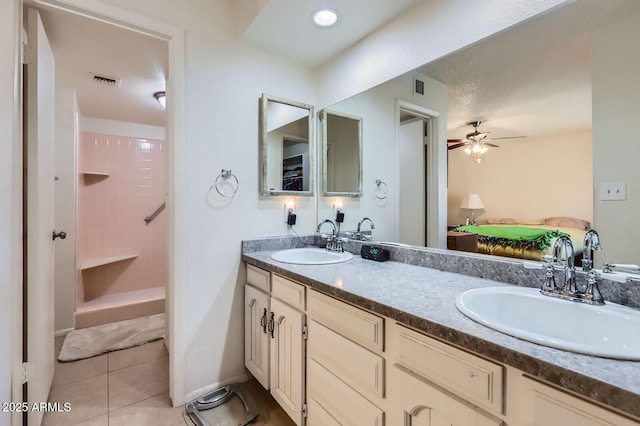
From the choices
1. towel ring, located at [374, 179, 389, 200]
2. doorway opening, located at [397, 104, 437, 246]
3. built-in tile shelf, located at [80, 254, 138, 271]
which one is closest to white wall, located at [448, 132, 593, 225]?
doorway opening, located at [397, 104, 437, 246]

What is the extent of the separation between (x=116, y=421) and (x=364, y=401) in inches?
54.9

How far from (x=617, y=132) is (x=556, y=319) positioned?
2.06 feet

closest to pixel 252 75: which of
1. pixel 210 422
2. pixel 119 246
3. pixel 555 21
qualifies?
pixel 555 21

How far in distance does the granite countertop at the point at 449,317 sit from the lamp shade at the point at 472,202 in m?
0.32

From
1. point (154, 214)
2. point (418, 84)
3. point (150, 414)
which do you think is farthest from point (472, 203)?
point (154, 214)

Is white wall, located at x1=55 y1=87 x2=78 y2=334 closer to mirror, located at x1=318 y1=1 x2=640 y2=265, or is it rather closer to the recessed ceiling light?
the recessed ceiling light

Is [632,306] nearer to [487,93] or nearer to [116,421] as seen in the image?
[487,93]

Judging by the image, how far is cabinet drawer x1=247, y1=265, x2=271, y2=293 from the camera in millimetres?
1587

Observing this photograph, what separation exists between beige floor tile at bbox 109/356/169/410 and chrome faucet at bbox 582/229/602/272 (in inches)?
85.9

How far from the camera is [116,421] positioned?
1.50m

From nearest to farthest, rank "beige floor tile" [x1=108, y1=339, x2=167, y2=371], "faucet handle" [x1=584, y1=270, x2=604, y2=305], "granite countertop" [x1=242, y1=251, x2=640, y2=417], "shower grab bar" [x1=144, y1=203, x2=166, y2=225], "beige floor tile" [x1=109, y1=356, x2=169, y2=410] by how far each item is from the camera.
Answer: "granite countertop" [x1=242, y1=251, x2=640, y2=417], "faucet handle" [x1=584, y1=270, x2=604, y2=305], "beige floor tile" [x1=109, y1=356, x2=169, y2=410], "beige floor tile" [x1=108, y1=339, x2=167, y2=371], "shower grab bar" [x1=144, y1=203, x2=166, y2=225]

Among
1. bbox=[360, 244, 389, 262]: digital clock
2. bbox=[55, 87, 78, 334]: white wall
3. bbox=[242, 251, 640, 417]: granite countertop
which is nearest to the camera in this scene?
bbox=[242, 251, 640, 417]: granite countertop

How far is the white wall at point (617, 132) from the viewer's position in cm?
88

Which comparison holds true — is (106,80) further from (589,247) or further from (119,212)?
(589,247)
